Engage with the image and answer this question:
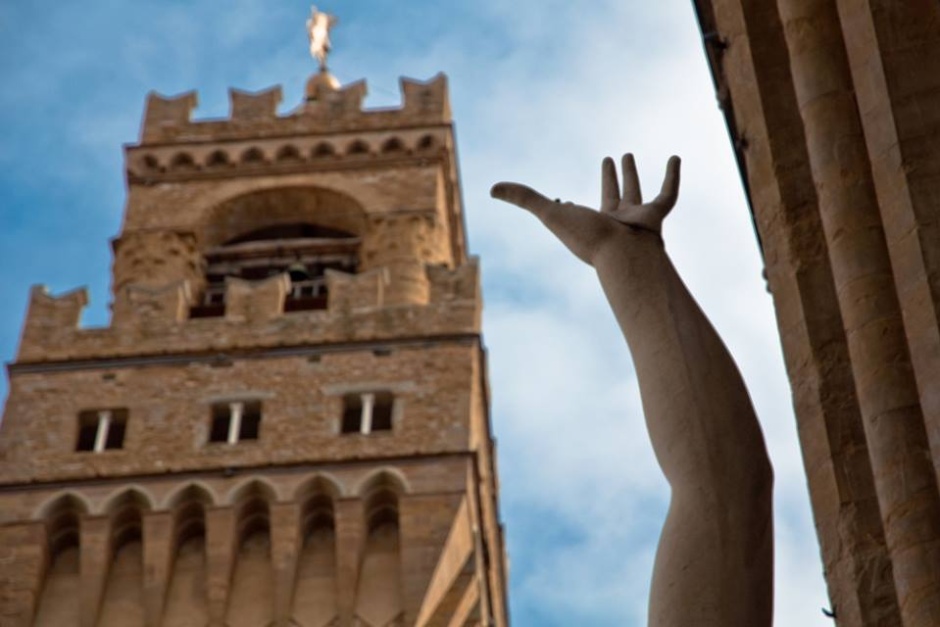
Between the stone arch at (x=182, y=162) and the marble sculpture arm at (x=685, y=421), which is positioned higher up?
the stone arch at (x=182, y=162)

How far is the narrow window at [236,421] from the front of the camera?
28.1 m

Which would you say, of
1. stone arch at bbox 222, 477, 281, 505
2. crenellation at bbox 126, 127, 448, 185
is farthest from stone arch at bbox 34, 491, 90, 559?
crenellation at bbox 126, 127, 448, 185

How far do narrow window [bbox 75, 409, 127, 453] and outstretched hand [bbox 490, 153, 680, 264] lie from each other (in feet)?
67.1

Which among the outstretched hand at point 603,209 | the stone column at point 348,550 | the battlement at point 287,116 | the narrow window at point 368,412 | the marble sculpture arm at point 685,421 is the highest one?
the battlement at point 287,116

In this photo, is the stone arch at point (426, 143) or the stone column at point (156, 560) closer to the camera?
the stone column at point (156, 560)

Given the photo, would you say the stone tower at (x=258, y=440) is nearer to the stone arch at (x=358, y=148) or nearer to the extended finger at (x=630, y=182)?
the stone arch at (x=358, y=148)

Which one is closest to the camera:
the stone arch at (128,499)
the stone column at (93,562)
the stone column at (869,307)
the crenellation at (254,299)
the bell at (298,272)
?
the stone column at (869,307)

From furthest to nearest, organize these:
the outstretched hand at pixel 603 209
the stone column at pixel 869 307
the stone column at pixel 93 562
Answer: the stone column at pixel 93 562 → the outstretched hand at pixel 603 209 → the stone column at pixel 869 307

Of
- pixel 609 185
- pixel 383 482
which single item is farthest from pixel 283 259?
pixel 609 185

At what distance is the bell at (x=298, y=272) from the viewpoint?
105 ft

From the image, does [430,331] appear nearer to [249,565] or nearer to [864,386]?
[249,565]

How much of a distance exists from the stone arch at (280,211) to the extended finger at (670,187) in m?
24.8

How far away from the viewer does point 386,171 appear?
33500 mm

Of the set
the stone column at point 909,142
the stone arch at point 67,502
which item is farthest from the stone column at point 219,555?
the stone column at point 909,142
